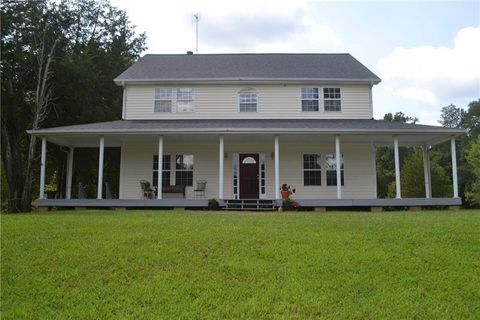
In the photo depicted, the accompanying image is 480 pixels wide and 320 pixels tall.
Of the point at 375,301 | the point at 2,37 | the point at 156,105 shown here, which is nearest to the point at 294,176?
the point at 156,105

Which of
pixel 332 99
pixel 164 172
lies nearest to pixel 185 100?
pixel 164 172

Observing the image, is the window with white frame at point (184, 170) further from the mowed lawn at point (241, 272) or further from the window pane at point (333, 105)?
the mowed lawn at point (241, 272)

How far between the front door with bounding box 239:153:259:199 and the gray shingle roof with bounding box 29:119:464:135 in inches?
60.4

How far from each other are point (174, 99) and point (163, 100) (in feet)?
1.62

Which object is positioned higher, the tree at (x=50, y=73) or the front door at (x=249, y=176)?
the tree at (x=50, y=73)

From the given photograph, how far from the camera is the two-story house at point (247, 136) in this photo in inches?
681

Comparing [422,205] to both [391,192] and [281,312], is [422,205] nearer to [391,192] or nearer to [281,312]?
[281,312]

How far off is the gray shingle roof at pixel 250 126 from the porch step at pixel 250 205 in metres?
2.73

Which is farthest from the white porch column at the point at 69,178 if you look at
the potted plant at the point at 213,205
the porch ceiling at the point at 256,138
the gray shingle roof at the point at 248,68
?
the potted plant at the point at 213,205

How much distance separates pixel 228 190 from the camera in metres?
19.3

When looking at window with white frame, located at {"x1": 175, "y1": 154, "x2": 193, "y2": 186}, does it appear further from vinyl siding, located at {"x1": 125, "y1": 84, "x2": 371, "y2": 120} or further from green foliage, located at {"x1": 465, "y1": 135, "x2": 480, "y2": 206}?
green foliage, located at {"x1": 465, "y1": 135, "x2": 480, "y2": 206}

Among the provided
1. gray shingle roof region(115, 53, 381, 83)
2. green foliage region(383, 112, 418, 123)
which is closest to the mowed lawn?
gray shingle roof region(115, 53, 381, 83)

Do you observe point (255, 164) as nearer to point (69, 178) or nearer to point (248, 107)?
point (248, 107)

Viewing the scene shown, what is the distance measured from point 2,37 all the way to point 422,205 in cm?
1919
